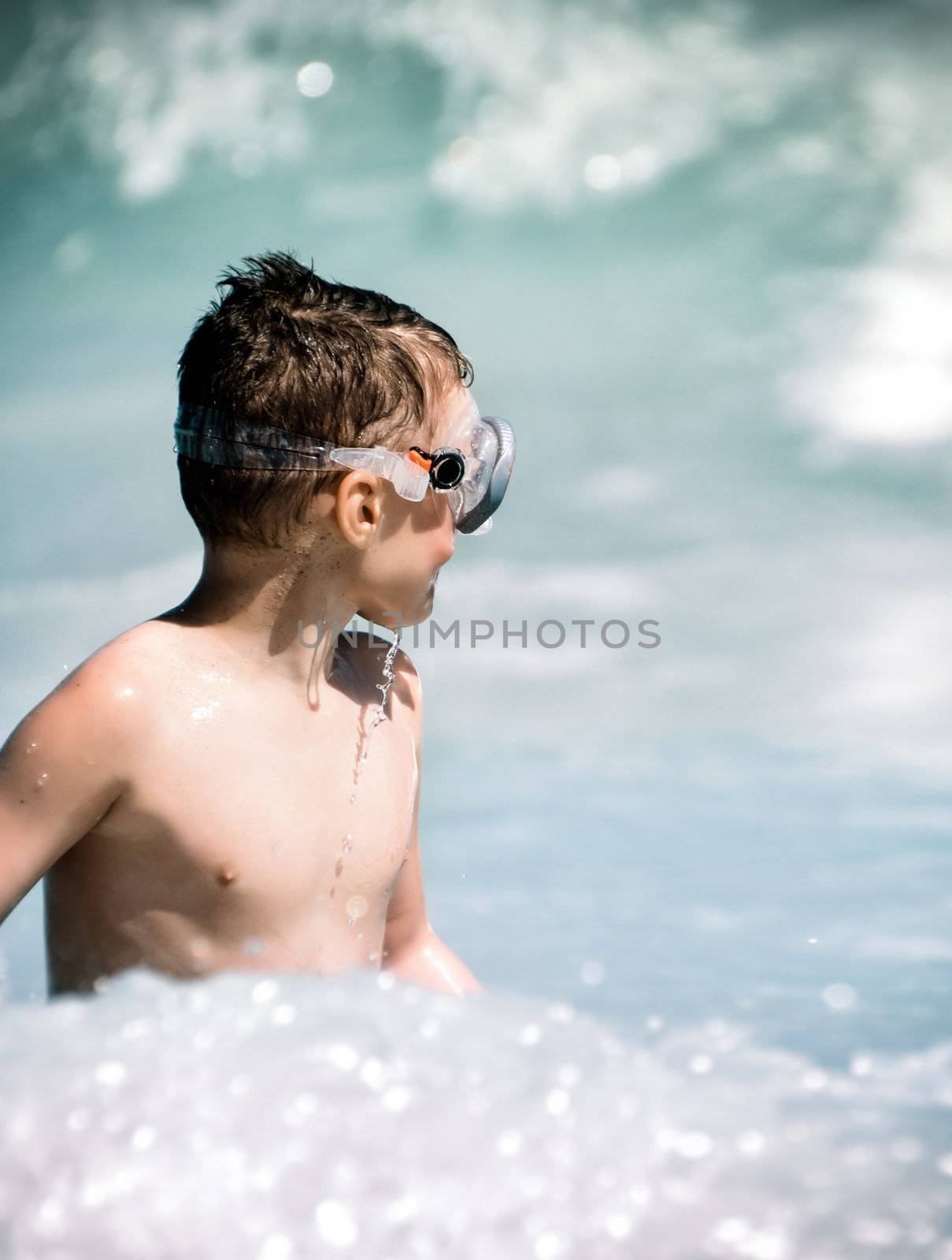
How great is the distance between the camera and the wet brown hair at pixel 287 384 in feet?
5.90

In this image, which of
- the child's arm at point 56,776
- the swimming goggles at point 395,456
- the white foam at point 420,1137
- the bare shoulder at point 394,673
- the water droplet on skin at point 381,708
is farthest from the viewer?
the bare shoulder at point 394,673

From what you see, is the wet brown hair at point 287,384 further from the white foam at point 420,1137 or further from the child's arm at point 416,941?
the white foam at point 420,1137

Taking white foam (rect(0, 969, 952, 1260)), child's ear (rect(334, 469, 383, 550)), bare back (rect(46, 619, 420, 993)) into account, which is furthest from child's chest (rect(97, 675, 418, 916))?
child's ear (rect(334, 469, 383, 550))

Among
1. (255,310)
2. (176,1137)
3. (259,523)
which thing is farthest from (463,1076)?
(255,310)

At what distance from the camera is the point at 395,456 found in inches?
72.7

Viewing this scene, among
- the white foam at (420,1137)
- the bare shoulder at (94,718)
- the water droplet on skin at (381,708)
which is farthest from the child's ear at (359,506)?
the white foam at (420,1137)

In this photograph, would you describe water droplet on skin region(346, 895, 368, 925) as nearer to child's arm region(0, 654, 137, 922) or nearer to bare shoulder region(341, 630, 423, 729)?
bare shoulder region(341, 630, 423, 729)

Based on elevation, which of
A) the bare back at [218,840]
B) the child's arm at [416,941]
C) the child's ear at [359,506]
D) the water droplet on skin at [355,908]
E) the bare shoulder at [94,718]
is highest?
the child's ear at [359,506]

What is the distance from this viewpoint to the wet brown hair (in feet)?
5.90

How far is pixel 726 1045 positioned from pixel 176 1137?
0.74 meters

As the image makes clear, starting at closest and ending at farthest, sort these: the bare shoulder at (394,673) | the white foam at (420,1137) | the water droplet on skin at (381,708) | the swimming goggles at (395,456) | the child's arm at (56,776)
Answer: the white foam at (420,1137), the child's arm at (56,776), the swimming goggles at (395,456), the water droplet on skin at (381,708), the bare shoulder at (394,673)

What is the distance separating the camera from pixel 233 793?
172 cm

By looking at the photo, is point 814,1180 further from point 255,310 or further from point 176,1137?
point 255,310

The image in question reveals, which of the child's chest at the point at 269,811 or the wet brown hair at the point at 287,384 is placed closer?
the child's chest at the point at 269,811
